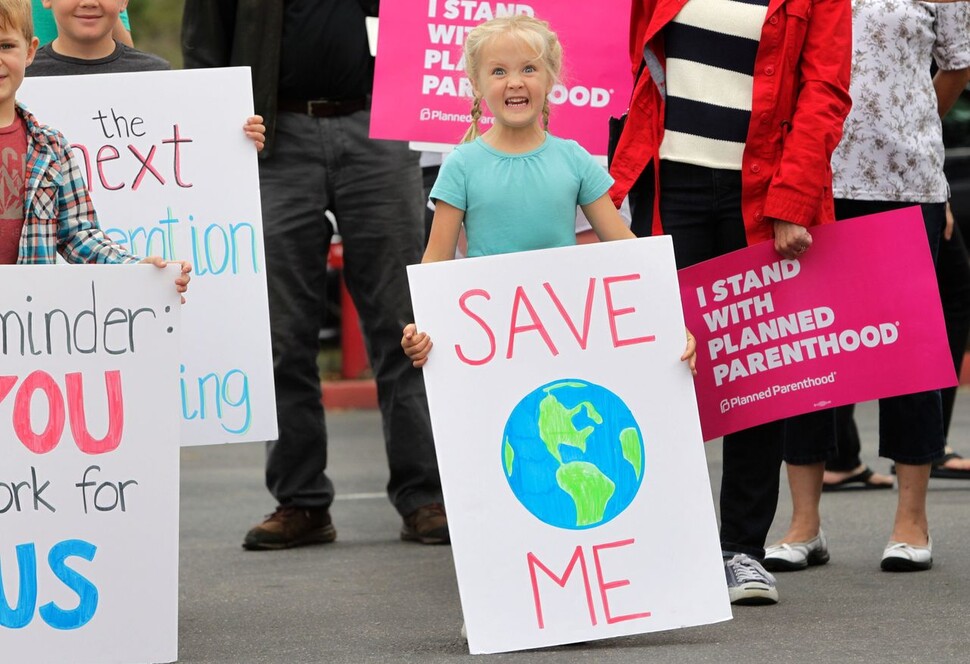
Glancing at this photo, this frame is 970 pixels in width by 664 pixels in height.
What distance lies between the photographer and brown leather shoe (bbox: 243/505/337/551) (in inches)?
235

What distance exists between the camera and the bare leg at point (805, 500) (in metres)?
5.30

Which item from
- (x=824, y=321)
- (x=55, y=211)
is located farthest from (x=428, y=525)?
(x=55, y=211)

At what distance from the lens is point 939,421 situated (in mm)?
5309

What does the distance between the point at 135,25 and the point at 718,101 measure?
46.0ft

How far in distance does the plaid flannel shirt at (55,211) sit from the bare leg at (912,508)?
2.37 meters

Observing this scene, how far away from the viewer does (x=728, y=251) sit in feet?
15.6

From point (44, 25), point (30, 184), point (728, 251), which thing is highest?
point (44, 25)

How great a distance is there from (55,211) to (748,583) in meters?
1.98

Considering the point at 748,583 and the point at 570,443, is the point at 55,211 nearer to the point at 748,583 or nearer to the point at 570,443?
the point at 570,443

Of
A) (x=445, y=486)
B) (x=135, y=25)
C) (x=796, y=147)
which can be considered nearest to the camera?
(x=445, y=486)

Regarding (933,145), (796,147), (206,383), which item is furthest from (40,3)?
(933,145)

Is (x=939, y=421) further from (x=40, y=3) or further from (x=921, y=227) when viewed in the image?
(x=40, y=3)

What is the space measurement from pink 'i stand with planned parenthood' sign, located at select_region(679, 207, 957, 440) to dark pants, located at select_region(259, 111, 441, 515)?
1585 millimetres

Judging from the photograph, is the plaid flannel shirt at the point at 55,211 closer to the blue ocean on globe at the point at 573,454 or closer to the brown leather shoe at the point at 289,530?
the blue ocean on globe at the point at 573,454
